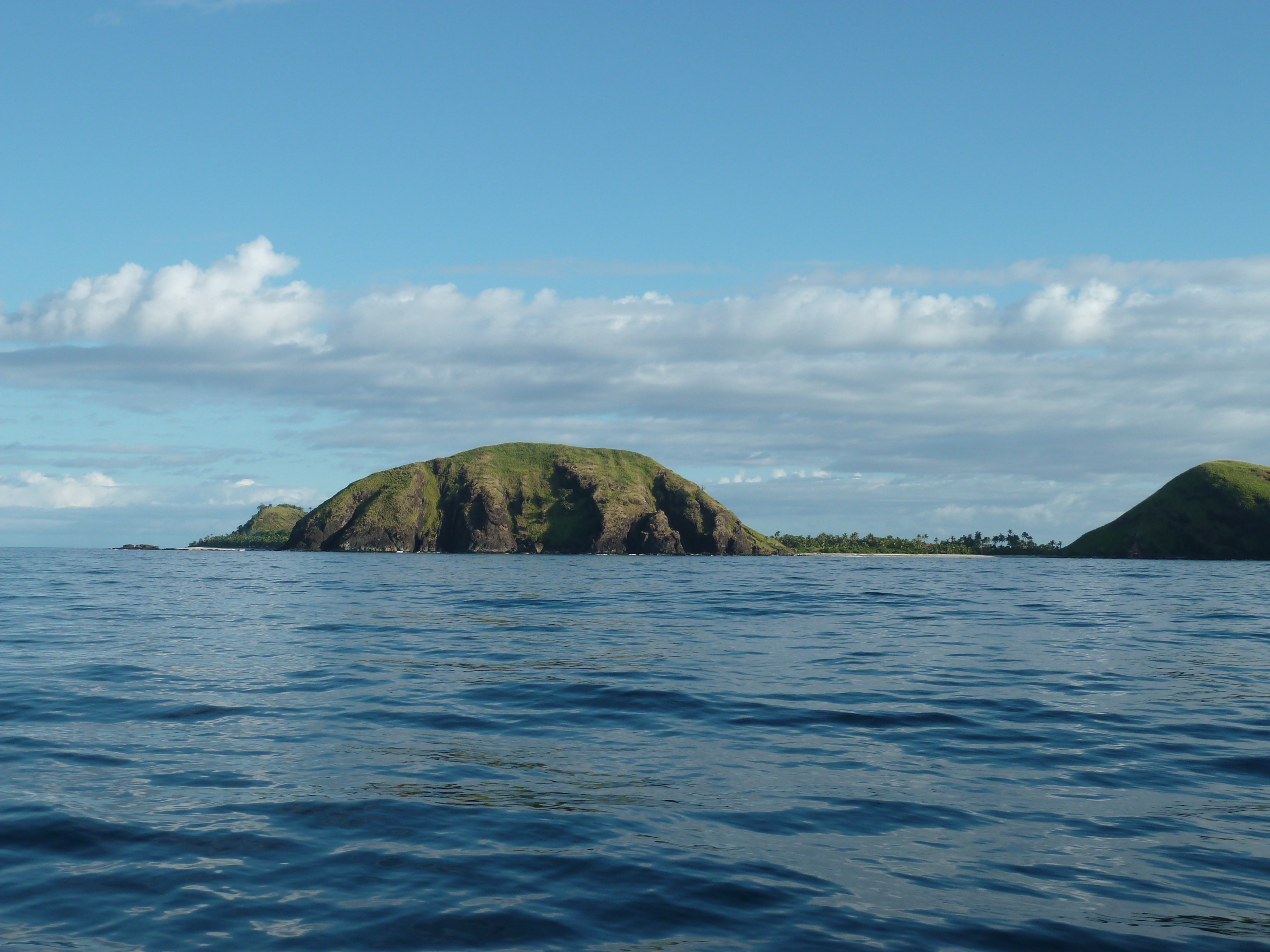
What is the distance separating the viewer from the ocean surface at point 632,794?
8281 mm

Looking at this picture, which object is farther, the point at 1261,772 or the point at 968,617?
the point at 968,617

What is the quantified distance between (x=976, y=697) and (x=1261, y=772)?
21.4 feet

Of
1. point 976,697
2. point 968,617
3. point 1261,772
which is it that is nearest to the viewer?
point 1261,772

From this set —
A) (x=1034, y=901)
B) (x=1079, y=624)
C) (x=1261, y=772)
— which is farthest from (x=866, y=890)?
(x=1079, y=624)

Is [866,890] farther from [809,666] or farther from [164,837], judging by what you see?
[809,666]

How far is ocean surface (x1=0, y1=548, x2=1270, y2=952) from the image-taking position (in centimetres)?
828

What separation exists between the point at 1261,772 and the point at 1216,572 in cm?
12356

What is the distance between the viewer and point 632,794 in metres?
12.2

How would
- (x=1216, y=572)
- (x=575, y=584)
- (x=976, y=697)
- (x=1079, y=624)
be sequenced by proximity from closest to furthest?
1. (x=976, y=697)
2. (x=1079, y=624)
3. (x=575, y=584)
4. (x=1216, y=572)

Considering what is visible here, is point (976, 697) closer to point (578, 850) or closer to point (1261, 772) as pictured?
point (1261, 772)

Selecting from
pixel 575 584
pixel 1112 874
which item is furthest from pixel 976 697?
pixel 575 584

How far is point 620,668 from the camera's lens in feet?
78.7

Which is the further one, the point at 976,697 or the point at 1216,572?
the point at 1216,572

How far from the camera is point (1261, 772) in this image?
45.3 feet
